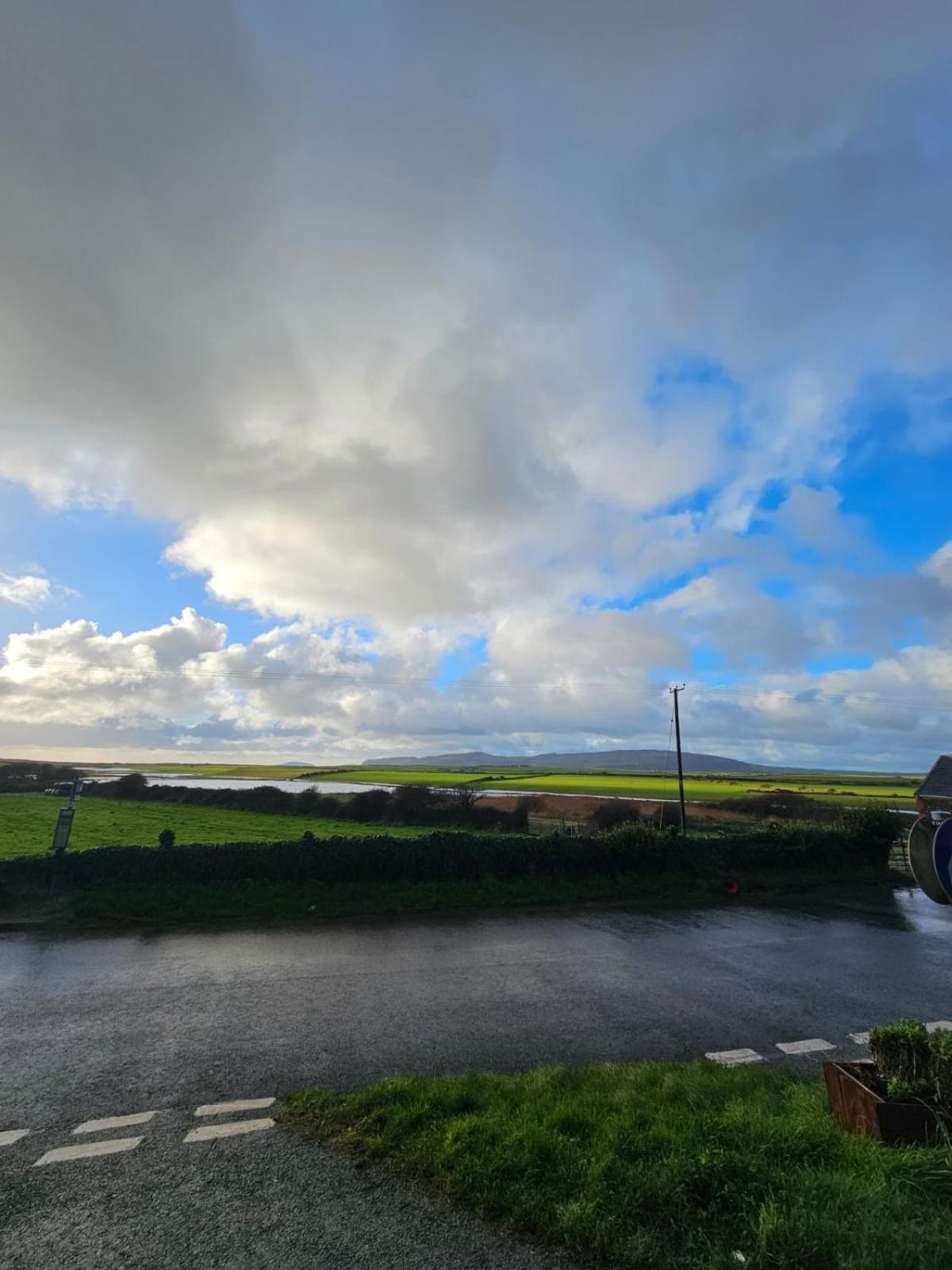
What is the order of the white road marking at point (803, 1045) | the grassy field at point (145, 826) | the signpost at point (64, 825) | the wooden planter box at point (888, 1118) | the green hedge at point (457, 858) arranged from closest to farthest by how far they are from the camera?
1. the wooden planter box at point (888, 1118)
2. the white road marking at point (803, 1045)
3. the signpost at point (64, 825)
4. the green hedge at point (457, 858)
5. the grassy field at point (145, 826)

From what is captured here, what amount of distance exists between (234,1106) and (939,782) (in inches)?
1722

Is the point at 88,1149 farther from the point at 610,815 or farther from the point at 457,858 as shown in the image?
the point at 610,815

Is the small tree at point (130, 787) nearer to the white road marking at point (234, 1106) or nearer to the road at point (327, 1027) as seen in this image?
the road at point (327, 1027)

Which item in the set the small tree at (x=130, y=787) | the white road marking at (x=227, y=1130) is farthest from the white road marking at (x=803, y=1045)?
the small tree at (x=130, y=787)

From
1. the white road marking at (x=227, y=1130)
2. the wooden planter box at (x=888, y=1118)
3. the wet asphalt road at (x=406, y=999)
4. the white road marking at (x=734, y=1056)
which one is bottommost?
the wet asphalt road at (x=406, y=999)

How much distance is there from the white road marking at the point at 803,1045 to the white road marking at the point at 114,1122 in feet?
25.0

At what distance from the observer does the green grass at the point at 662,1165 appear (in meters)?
3.47

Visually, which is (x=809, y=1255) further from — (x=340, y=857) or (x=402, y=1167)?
(x=340, y=857)

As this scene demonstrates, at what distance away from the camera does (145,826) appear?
34.3 metres

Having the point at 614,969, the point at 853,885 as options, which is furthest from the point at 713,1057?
the point at 853,885

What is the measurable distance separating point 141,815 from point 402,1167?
1664 inches

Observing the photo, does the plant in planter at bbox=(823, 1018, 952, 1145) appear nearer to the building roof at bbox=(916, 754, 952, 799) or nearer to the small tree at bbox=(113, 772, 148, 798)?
the building roof at bbox=(916, 754, 952, 799)

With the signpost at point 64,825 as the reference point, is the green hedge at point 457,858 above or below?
below

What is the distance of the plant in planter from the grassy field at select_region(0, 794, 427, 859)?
19760mm
